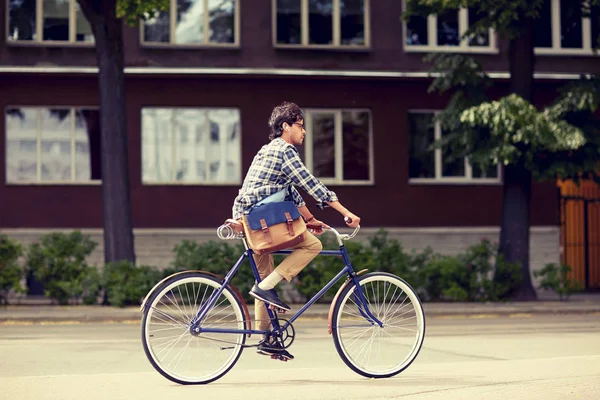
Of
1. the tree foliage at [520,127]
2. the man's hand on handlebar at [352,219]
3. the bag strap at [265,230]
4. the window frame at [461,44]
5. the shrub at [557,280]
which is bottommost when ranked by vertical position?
the shrub at [557,280]

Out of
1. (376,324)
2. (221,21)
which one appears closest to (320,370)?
(376,324)

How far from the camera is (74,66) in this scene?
24.6m

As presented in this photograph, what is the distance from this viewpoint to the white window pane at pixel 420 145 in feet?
85.2

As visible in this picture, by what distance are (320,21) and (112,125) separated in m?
8.85

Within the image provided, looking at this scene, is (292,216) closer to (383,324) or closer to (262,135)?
(383,324)

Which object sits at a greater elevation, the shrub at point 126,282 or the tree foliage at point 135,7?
the tree foliage at point 135,7

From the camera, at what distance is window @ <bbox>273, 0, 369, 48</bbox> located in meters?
25.6

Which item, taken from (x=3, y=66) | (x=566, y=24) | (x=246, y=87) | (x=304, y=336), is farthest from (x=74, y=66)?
(x=304, y=336)

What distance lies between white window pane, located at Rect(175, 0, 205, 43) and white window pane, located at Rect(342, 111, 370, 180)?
379 cm

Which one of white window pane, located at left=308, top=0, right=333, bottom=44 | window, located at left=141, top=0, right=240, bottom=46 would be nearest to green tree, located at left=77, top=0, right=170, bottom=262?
window, located at left=141, top=0, right=240, bottom=46

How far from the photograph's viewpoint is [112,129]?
18.1 meters

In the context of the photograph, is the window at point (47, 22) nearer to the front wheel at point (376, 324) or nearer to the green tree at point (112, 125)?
the green tree at point (112, 125)

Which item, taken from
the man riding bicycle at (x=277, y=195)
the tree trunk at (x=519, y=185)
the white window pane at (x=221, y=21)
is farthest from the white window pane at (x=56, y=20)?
the man riding bicycle at (x=277, y=195)

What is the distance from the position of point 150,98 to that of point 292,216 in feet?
58.6
